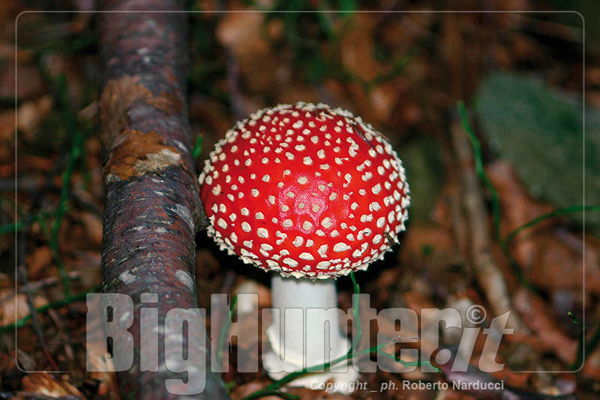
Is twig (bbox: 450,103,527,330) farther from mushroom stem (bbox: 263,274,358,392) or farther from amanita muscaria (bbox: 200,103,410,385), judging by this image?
mushroom stem (bbox: 263,274,358,392)

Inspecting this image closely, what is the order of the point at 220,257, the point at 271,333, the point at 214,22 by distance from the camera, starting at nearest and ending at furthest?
the point at 271,333
the point at 220,257
the point at 214,22

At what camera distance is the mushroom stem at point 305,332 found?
10.1 ft

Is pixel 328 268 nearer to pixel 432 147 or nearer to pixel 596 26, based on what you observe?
pixel 432 147

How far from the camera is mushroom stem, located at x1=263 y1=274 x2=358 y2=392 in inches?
121

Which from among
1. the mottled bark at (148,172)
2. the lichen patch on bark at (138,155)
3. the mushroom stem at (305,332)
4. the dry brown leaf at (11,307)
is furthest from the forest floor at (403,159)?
the lichen patch on bark at (138,155)

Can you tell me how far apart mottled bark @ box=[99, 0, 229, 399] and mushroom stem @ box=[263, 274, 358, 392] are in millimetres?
865

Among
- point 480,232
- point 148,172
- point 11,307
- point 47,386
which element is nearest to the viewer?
point 148,172

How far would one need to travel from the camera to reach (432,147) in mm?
4355

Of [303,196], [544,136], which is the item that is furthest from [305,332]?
[544,136]

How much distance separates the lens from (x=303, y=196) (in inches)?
95.9

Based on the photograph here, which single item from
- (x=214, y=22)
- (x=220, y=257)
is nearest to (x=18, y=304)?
(x=220, y=257)

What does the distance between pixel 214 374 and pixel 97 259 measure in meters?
1.98

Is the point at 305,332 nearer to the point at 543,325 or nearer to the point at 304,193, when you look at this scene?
the point at 304,193

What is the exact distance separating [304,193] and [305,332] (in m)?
1.10
